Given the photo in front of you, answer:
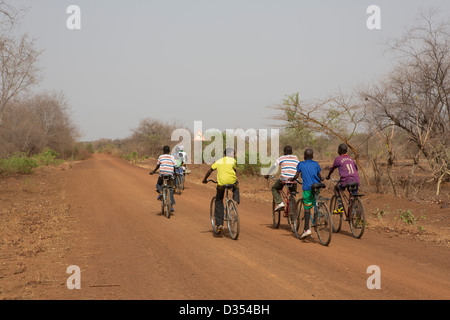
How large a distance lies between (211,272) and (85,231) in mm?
4925

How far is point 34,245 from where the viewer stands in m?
8.55

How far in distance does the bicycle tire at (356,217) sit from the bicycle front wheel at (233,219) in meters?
2.69

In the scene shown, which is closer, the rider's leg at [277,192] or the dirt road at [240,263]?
the dirt road at [240,263]

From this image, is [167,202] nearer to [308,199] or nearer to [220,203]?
[220,203]

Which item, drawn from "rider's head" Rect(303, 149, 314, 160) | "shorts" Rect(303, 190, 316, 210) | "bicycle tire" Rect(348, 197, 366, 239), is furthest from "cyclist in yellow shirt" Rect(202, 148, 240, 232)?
"bicycle tire" Rect(348, 197, 366, 239)

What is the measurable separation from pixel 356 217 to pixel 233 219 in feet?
9.21

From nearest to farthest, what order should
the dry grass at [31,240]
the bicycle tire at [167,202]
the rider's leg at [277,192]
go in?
the dry grass at [31,240] → the rider's leg at [277,192] → the bicycle tire at [167,202]

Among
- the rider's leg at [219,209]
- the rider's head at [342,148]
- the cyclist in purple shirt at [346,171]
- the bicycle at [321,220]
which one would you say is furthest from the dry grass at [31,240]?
the rider's head at [342,148]

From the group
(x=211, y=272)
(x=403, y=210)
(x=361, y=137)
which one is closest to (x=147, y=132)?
(x=361, y=137)

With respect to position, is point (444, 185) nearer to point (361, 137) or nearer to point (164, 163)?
point (361, 137)

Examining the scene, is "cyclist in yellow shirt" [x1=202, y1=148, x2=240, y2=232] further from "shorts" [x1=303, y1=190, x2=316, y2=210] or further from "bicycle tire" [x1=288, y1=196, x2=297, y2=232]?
"shorts" [x1=303, y1=190, x2=316, y2=210]

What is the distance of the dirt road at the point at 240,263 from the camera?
5.37 metres

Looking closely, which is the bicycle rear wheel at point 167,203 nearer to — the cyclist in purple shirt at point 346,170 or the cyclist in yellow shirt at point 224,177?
the cyclist in yellow shirt at point 224,177

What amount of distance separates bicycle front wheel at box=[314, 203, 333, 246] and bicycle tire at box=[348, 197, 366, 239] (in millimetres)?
1162
